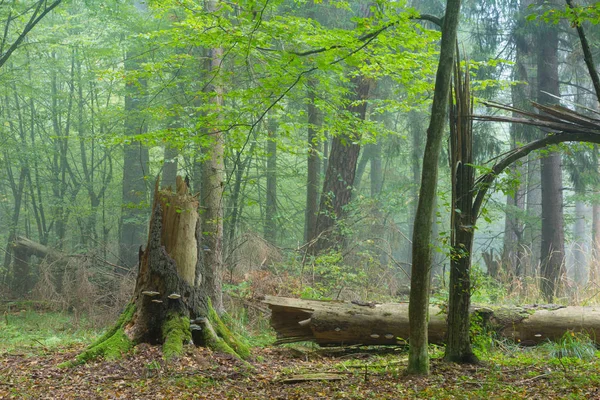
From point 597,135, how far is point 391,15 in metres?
2.42

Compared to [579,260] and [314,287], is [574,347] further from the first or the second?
[579,260]

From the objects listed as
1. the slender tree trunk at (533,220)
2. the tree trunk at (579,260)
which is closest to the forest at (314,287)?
the tree trunk at (579,260)

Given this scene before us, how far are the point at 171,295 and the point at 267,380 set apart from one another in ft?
5.30

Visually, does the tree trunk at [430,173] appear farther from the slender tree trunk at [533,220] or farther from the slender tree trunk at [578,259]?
the slender tree trunk at [533,220]

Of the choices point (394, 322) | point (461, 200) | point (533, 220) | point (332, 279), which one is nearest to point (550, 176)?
point (533, 220)

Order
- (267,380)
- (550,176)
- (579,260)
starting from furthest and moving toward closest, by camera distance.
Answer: (579,260), (550,176), (267,380)

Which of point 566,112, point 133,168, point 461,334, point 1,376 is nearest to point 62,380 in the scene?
point 1,376

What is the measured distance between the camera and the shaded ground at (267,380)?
5363 mm

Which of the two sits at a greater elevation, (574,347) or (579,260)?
(579,260)

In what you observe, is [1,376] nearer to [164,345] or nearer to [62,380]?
[62,380]

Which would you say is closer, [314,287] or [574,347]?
[574,347]

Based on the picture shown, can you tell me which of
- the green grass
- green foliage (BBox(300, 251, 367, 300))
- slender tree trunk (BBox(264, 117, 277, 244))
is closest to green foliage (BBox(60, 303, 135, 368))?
the green grass

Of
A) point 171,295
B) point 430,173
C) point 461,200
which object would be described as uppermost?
point 430,173

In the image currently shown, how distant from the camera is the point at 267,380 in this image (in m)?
6.18
